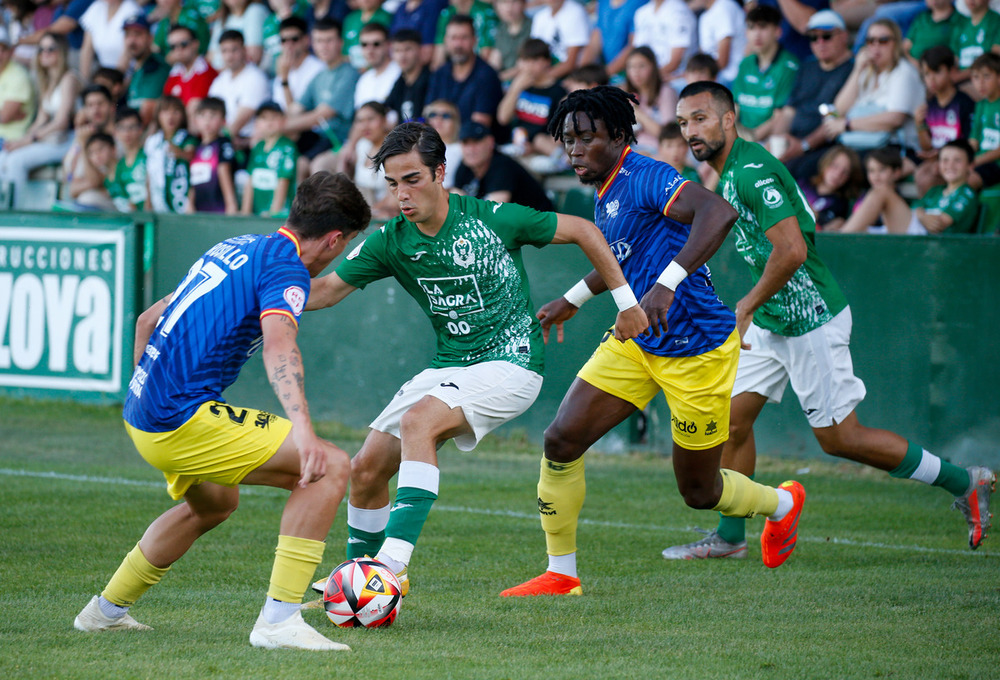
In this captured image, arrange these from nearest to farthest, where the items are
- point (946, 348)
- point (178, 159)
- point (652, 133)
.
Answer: point (946, 348), point (652, 133), point (178, 159)

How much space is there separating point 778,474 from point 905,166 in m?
2.79

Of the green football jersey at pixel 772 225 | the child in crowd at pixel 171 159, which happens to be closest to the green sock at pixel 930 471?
the green football jersey at pixel 772 225

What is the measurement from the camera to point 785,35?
11.7 meters

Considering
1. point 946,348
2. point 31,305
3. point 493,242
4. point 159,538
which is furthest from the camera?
point 31,305

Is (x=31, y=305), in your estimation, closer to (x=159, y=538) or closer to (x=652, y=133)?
(x=652, y=133)

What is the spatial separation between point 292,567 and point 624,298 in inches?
70.4

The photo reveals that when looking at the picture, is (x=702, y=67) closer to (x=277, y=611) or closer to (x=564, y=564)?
(x=564, y=564)

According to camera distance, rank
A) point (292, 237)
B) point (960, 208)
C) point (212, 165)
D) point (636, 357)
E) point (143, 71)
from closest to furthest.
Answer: point (292, 237) → point (636, 357) → point (960, 208) → point (212, 165) → point (143, 71)

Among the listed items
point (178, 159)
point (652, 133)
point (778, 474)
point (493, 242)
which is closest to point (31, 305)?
point (178, 159)

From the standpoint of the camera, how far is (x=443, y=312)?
546 centimetres

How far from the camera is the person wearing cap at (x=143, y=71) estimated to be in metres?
14.9

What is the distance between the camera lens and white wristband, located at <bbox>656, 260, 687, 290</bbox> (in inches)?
208

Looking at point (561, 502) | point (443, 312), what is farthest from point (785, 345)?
point (443, 312)

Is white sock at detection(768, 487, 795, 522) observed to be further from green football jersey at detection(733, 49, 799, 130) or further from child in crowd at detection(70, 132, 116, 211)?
child in crowd at detection(70, 132, 116, 211)
